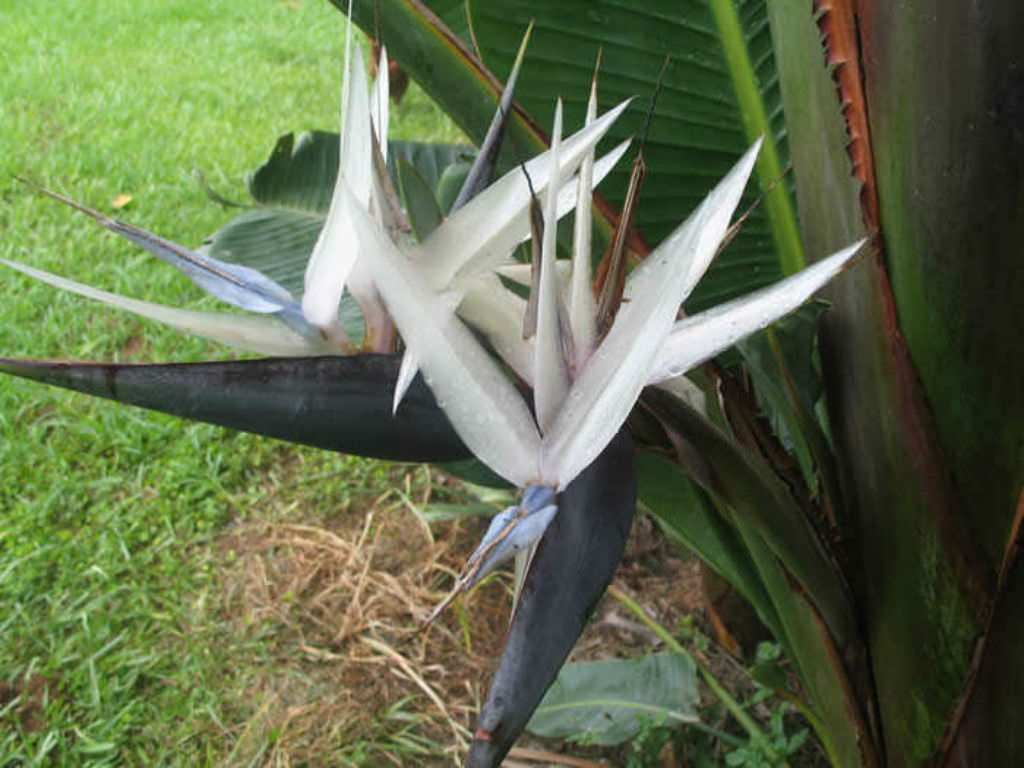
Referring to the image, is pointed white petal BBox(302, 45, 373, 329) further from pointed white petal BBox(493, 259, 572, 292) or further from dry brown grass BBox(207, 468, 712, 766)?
dry brown grass BBox(207, 468, 712, 766)

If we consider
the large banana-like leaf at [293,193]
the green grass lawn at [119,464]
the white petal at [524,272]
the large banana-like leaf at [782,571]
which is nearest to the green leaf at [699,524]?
the large banana-like leaf at [782,571]

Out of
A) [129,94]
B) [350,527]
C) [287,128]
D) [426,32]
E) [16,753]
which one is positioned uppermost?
[129,94]

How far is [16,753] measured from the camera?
1013 mm

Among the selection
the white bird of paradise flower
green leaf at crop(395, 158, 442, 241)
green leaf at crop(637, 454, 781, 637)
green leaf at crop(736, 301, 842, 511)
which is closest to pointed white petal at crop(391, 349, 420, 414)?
the white bird of paradise flower

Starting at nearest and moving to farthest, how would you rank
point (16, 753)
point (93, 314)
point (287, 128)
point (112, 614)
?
1. point (16, 753)
2. point (112, 614)
3. point (93, 314)
4. point (287, 128)

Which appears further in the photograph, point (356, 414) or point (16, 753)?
point (16, 753)

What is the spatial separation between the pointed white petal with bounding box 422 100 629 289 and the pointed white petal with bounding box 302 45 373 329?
0.12 ft

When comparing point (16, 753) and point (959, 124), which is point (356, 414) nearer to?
point (959, 124)

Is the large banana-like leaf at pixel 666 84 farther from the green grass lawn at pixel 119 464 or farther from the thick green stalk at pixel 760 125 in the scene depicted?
the green grass lawn at pixel 119 464

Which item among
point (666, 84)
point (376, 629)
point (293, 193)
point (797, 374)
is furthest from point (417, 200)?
point (376, 629)

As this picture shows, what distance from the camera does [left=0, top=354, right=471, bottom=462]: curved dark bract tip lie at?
30 cm

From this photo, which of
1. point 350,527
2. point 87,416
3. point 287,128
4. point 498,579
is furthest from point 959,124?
point 287,128

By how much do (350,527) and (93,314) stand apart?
82 centimetres

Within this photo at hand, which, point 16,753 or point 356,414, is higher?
point 356,414
